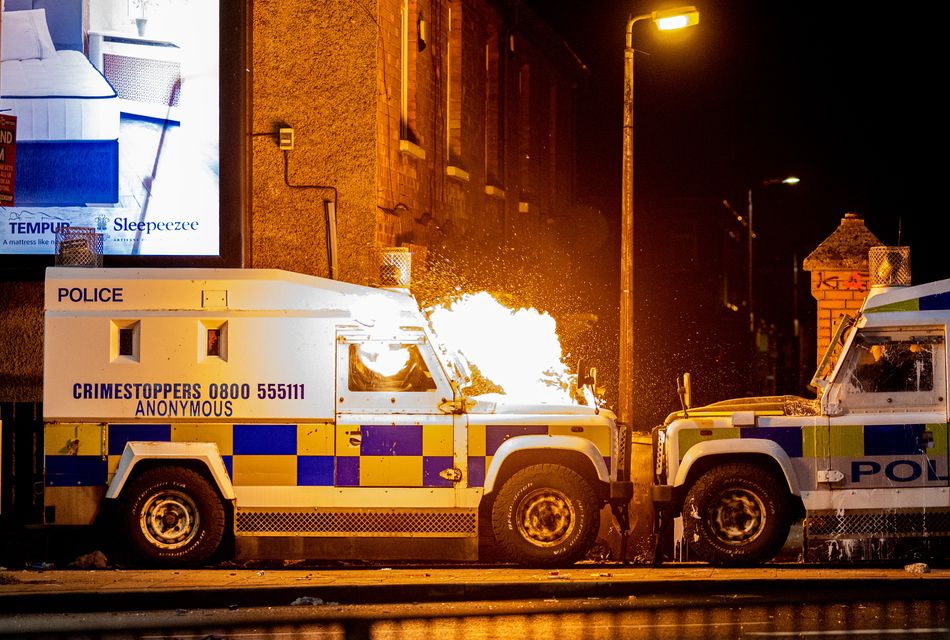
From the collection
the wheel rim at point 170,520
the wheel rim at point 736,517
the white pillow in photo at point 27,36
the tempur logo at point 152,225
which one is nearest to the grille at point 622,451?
the wheel rim at point 736,517

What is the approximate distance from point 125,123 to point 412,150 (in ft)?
11.7

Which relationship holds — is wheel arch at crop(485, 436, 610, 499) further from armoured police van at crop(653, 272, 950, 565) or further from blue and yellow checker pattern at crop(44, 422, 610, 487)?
armoured police van at crop(653, 272, 950, 565)

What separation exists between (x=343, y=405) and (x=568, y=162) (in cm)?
1683

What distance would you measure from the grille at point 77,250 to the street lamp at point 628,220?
6.13m

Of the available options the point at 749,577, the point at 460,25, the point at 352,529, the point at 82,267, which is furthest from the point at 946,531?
the point at 460,25

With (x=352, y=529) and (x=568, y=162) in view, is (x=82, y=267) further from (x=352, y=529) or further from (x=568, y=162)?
(x=568, y=162)

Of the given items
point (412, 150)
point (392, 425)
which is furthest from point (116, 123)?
point (392, 425)

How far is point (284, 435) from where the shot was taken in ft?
38.3

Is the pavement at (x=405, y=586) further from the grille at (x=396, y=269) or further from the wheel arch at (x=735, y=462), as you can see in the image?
the grille at (x=396, y=269)

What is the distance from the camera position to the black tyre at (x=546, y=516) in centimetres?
1159

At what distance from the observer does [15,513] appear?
39.4 feet

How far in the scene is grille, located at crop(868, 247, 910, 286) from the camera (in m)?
12.1

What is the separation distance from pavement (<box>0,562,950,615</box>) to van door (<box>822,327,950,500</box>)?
700mm

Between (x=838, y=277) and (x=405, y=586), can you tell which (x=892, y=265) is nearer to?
(x=838, y=277)
